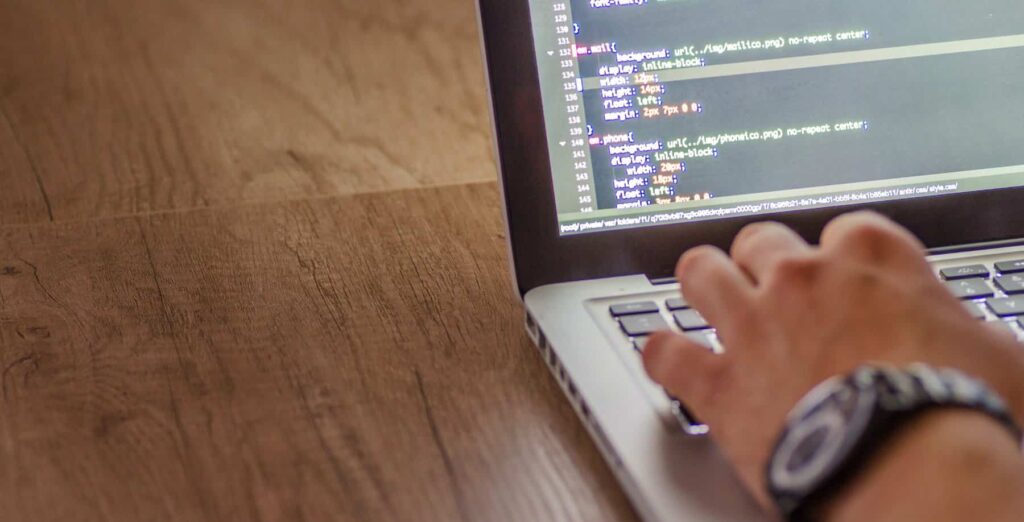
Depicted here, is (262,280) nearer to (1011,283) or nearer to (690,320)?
(690,320)

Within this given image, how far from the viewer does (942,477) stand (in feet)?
1.31

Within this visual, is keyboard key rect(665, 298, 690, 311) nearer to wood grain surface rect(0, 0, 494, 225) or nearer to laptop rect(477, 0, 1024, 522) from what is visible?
laptop rect(477, 0, 1024, 522)

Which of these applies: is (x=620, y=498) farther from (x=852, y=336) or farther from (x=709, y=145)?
(x=709, y=145)

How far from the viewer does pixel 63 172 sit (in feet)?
2.93

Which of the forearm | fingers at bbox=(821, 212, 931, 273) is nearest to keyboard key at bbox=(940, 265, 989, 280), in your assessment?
fingers at bbox=(821, 212, 931, 273)

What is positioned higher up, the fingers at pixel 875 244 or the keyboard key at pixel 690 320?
the fingers at pixel 875 244

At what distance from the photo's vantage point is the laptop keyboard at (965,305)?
59 cm

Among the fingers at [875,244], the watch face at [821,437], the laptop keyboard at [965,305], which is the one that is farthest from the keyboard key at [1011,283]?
the watch face at [821,437]

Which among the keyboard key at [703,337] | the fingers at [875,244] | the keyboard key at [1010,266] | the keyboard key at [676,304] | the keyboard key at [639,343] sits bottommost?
the keyboard key at [639,343]

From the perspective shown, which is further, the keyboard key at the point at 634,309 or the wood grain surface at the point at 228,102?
the wood grain surface at the point at 228,102

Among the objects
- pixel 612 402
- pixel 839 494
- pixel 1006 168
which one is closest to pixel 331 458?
pixel 612 402

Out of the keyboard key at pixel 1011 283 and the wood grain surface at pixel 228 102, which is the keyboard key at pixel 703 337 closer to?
the keyboard key at pixel 1011 283

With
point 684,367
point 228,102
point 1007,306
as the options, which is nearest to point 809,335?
point 684,367

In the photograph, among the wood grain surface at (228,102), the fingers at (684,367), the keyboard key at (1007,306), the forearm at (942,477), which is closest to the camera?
the forearm at (942,477)
